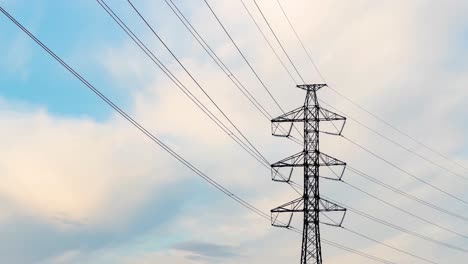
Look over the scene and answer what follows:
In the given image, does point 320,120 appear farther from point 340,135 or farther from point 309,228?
point 309,228

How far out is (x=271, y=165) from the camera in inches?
3209

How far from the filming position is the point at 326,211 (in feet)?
269

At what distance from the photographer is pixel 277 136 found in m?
85.2

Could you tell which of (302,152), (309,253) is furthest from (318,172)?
(309,253)

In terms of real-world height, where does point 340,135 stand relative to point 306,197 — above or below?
above

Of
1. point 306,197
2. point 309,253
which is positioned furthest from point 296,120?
point 309,253

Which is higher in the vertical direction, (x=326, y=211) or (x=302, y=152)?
(x=302, y=152)

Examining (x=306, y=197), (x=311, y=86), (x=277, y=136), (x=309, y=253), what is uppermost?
(x=311, y=86)

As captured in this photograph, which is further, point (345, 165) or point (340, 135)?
point (340, 135)

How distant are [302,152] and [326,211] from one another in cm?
672

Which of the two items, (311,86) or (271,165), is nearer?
(271,165)

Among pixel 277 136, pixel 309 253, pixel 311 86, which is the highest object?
pixel 311 86

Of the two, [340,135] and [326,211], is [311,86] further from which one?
[326,211]

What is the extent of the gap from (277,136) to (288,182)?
201 inches
